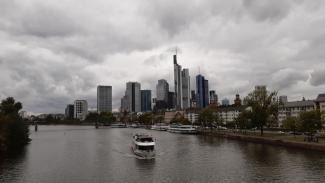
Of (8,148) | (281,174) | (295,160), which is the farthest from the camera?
(8,148)

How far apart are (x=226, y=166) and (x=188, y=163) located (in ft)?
27.6

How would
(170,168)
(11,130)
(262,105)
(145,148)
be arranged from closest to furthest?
Answer: (170,168), (145,148), (11,130), (262,105)

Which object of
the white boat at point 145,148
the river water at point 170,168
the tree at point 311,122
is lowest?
the river water at point 170,168

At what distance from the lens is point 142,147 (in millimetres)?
82000

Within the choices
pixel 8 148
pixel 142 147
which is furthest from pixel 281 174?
pixel 8 148

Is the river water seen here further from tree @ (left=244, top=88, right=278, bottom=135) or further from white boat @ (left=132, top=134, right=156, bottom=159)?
tree @ (left=244, top=88, right=278, bottom=135)

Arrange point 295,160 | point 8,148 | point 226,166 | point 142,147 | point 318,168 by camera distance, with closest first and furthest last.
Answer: point 318,168 → point 226,166 → point 295,160 → point 142,147 → point 8,148

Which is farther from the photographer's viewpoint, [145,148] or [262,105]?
[262,105]

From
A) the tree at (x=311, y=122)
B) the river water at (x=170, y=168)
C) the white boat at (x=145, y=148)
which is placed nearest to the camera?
the river water at (x=170, y=168)

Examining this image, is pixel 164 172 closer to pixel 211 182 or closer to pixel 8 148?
pixel 211 182

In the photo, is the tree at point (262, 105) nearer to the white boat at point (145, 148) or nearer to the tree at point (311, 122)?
the tree at point (311, 122)

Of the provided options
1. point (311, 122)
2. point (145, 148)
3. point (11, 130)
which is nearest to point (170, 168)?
point (145, 148)

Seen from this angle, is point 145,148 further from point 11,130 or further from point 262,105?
point 262,105

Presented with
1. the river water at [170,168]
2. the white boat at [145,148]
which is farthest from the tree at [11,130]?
the white boat at [145,148]
